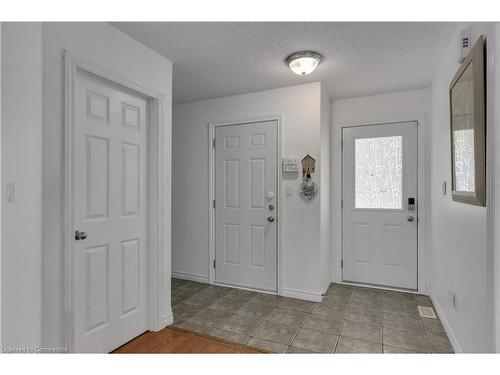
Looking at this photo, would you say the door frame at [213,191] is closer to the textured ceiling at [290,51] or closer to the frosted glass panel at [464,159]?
the textured ceiling at [290,51]

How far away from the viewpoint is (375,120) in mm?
3266

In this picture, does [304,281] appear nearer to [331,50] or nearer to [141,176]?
[141,176]

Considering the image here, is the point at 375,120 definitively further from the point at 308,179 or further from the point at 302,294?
the point at 302,294

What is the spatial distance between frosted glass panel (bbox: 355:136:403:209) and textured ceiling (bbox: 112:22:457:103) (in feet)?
2.07

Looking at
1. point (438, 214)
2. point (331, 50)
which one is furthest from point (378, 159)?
point (331, 50)

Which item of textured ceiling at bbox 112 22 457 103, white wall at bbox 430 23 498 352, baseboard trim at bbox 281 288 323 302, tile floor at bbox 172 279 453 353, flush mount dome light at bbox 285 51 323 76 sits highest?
textured ceiling at bbox 112 22 457 103

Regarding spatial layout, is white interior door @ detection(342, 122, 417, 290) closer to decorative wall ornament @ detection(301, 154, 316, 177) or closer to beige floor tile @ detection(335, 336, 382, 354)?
decorative wall ornament @ detection(301, 154, 316, 177)

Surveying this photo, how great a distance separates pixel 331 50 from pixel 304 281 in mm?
2208

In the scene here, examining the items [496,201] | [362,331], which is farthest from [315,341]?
[496,201]

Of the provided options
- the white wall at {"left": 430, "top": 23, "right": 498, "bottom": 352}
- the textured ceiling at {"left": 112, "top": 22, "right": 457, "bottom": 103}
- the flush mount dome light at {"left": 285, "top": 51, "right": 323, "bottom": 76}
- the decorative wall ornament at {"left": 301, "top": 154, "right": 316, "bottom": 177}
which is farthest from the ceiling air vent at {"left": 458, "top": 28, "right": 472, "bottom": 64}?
the decorative wall ornament at {"left": 301, "top": 154, "right": 316, "bottom": 177}

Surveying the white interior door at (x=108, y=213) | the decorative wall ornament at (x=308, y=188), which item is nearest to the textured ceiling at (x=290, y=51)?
the white interior door at (x=108, y=213)

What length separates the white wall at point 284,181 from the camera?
2.90 meters

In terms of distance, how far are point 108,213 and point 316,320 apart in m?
1.93

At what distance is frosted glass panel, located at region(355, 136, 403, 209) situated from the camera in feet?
10.5
